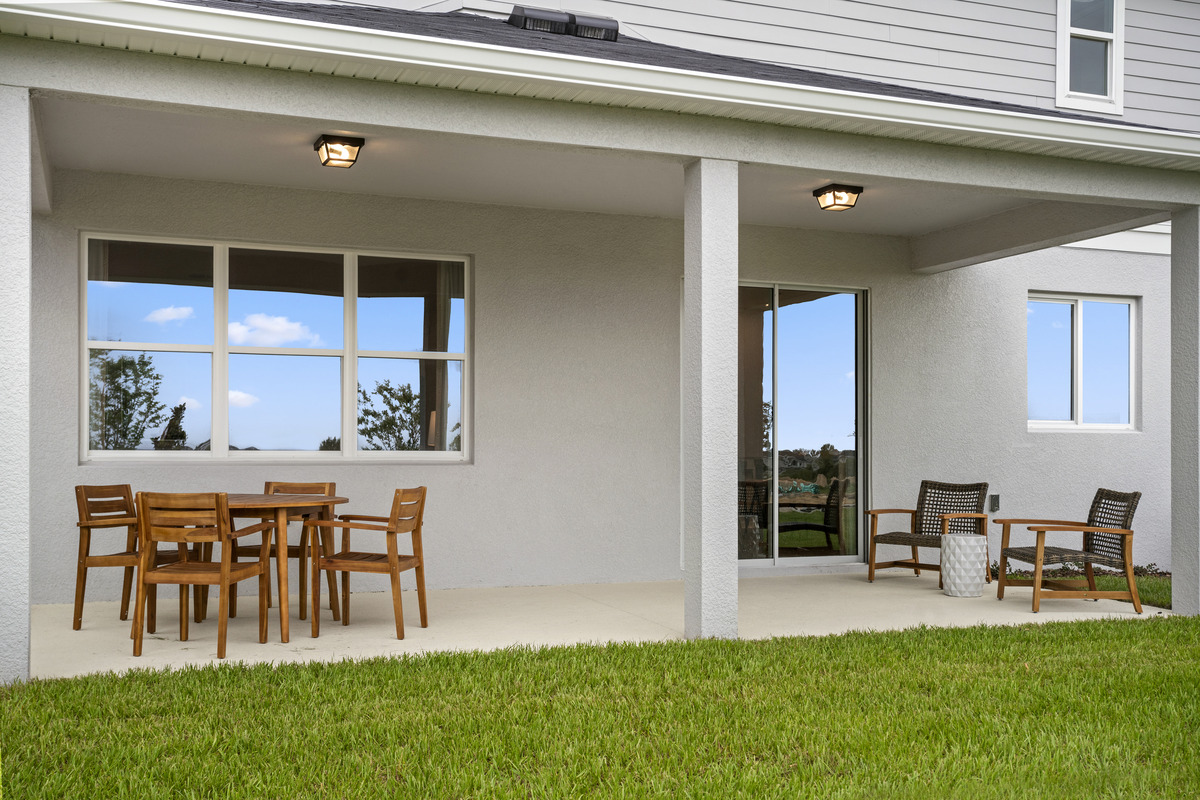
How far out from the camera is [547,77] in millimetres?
4742

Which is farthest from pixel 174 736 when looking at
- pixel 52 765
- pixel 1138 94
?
pixel 1138 94

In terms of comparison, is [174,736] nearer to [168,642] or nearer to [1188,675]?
[168,642]

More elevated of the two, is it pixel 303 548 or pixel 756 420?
pixel 756 420

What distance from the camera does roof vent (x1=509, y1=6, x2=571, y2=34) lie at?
257 inches

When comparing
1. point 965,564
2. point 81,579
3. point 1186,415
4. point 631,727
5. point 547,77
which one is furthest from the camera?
point 965,564

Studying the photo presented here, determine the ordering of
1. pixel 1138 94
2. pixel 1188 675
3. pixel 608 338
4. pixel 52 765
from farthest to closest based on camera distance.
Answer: pixel 1138 94 → pixel 608 338 → pixel 1188 675 → pixel 52 765

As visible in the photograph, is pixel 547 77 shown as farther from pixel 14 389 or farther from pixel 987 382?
pixel 987 382

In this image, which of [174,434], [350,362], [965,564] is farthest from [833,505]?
[174,434]

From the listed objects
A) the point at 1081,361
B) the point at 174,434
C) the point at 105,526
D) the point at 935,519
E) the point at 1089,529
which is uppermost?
the point at 1081,361

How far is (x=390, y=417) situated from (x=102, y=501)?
2115mm

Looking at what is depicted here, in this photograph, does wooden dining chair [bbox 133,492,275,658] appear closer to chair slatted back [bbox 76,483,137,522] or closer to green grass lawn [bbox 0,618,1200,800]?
green grass lawn [bbox 0,618,1200,800]

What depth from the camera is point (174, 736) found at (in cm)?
359

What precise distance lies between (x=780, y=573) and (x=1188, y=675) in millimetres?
3988

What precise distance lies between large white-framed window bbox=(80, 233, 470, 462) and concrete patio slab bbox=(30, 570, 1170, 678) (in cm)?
117
